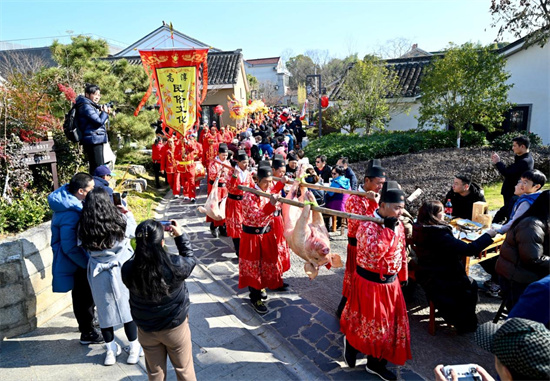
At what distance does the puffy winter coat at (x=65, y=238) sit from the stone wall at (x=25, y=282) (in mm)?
617

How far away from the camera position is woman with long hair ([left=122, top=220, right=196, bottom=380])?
2740 mm

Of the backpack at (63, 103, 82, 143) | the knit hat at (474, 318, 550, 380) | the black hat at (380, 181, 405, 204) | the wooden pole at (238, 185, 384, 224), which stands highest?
the backpack at (63, 103, 82, 143)

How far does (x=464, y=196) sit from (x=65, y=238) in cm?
583

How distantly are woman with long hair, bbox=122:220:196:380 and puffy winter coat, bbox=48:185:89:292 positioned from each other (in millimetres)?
1363

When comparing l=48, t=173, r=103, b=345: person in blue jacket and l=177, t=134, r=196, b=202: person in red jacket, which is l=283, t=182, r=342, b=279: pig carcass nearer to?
l=48, t=173, r=103, b=345: person in blue jacket

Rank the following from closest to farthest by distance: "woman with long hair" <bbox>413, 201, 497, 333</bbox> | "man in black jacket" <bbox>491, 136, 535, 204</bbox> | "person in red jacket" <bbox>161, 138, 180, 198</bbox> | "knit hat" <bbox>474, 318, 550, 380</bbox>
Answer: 1. "knit hat" <bbox>474, 318, 550, 380</bbox>
2. "woman with long hair" <bbox>413, 201, 497, 333</bbox>
3. "man in black jacket" <bbox>491, 136, 535, 204</bbox>
4. "person in red jacket" <bbox>161, 138, 180, 198</bbox>

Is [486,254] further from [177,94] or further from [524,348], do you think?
[177,94]

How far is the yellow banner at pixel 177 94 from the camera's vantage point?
867cm

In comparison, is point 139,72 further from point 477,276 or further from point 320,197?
point 477,276

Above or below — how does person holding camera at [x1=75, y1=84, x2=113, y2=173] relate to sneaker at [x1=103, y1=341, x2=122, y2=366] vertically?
above

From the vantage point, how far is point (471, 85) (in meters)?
13.1

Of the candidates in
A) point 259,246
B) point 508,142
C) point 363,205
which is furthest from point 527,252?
point 508,142

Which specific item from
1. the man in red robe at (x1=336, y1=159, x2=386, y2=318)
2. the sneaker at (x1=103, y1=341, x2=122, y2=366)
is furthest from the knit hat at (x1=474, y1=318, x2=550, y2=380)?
the sneaker at (x1=103, y1=341, x2=122, y2=366)

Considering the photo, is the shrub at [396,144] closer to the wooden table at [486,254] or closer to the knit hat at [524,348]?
the wooden table at [486,254]
